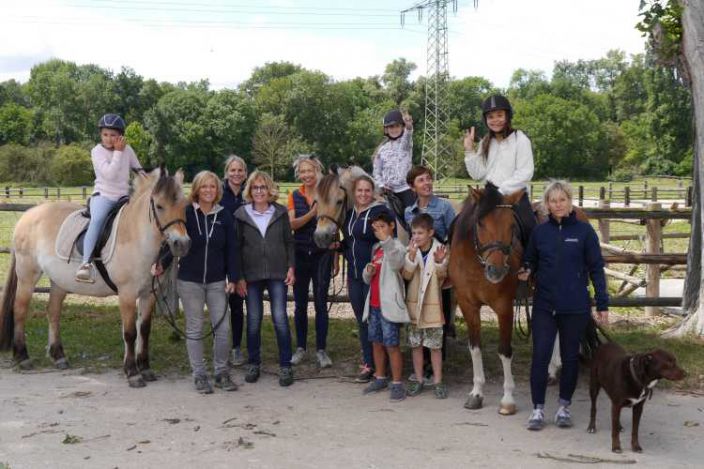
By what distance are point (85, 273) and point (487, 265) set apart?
4013mm

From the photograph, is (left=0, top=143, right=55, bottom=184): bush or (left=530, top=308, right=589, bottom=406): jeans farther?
(left=0, top=143, right=55, bottom=184): bush

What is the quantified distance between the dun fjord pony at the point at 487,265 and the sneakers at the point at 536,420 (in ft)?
1.08

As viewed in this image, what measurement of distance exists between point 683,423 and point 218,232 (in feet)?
13.9

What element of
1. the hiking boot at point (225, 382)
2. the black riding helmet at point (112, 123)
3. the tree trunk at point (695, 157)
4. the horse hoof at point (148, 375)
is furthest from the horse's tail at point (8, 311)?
the tree trunk at point (695, 157)

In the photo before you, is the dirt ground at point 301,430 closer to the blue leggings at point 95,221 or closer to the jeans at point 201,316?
the jeans at point 201,316

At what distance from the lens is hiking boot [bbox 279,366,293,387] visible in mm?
6215

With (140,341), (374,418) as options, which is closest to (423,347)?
(374,418)

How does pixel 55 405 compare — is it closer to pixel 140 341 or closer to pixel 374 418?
pixel 140 341

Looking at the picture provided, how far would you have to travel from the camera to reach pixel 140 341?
6410 millimetres

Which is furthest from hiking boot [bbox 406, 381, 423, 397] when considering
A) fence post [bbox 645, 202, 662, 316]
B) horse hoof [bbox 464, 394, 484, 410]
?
fence post [bbox 645, 202, 662, 316]

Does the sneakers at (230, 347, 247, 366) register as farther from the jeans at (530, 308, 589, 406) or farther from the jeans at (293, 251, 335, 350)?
the jeans at (530, 308, 589, 406)

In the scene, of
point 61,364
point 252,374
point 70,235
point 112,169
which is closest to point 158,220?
point 112,169

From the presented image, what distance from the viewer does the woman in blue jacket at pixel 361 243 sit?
6.02 metres

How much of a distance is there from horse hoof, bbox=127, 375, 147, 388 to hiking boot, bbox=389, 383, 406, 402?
95.8 inches
